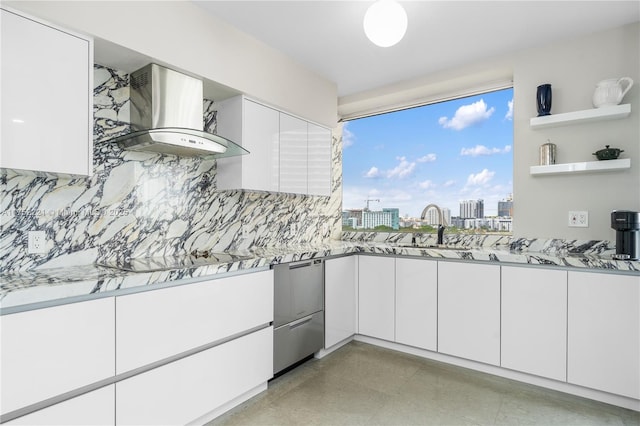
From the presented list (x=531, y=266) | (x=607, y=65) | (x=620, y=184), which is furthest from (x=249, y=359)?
(x=607, y=65)

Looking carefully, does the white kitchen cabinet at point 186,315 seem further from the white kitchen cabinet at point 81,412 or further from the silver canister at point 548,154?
the silver canister at point 548,154

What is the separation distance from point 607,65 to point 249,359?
321 cm

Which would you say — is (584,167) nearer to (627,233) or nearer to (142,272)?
(627,233)

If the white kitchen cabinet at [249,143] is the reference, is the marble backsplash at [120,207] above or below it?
below

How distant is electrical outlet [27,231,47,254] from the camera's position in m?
1.75

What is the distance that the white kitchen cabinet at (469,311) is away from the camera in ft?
8.08

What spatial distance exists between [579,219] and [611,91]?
0.90m

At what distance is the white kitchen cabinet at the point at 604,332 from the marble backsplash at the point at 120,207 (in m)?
2.37

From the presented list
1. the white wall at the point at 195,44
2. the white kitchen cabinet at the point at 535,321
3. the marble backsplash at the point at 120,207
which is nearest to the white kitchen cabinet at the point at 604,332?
the white kitchen cabinet at the point at 535,321

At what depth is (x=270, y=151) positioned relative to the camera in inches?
109

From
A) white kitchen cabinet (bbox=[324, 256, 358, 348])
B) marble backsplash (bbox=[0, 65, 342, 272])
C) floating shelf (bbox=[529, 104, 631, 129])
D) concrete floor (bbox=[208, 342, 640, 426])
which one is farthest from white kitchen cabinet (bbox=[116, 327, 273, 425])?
floating shelf (bbox=[529, 104, 631, 129])

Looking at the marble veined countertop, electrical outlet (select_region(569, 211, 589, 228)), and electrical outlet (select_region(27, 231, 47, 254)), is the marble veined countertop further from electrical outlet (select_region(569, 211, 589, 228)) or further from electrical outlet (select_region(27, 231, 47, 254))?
electrical outlet (select_region(569, 211, 589, 228))

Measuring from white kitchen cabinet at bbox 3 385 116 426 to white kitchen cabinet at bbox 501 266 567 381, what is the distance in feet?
7.88

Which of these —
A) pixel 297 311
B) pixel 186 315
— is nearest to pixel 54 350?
pixel 186 315
